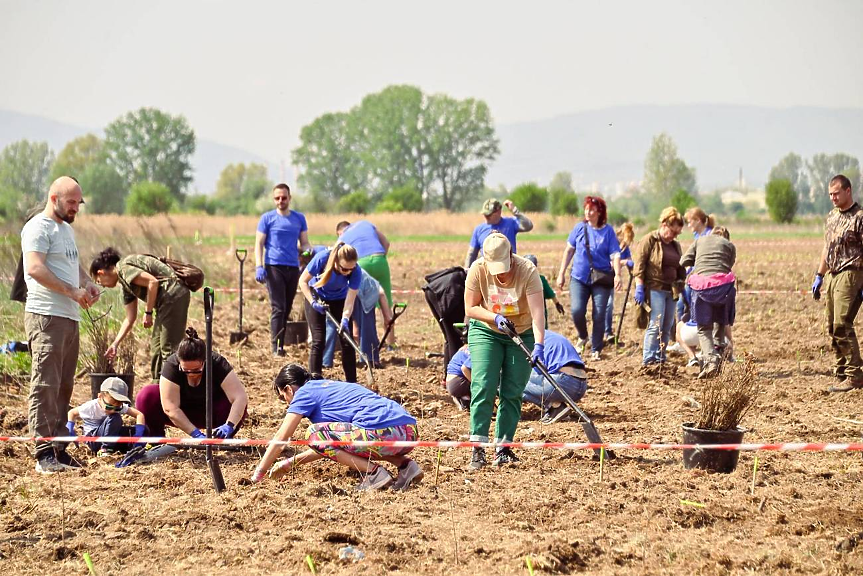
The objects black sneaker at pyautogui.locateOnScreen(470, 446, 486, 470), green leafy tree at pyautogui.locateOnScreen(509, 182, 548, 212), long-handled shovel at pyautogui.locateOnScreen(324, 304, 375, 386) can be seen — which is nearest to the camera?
black sneaker at pyautogui.locateOnScreen(470, 446, 486, 470)

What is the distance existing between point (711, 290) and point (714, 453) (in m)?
3.85

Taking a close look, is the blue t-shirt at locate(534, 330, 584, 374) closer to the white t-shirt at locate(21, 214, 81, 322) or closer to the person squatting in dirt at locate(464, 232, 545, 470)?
the person squatting in dirt at locate(464, 232, 545, 470)

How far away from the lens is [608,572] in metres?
4.67

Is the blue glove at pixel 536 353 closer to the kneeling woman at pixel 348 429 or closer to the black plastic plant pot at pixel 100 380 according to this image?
the kneeling woman at pixel 348 429

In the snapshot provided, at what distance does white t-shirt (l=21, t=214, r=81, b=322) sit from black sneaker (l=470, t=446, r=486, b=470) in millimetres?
2813

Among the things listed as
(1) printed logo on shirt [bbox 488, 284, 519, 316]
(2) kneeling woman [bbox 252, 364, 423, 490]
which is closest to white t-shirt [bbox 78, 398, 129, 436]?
(2) kneeling woman [bbox 252, 364, 423, 490]

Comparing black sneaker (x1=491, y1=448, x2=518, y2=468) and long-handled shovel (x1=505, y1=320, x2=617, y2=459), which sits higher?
long-handled shovel (x1=505, y1=320, x2=617, y2=459)

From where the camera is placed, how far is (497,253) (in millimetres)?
6551

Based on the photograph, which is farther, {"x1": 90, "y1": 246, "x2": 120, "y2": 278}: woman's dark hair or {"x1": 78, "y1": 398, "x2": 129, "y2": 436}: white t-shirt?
{"x1": 90, "y1": 246, "x2": 120, "y2": 278}: woman's dark hair

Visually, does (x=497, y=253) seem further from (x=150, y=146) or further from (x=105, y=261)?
(x=150, y=146)

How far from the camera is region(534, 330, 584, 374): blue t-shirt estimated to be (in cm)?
791

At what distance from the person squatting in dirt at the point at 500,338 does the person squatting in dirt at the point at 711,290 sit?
3671mm

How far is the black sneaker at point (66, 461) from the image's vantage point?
6.79 m

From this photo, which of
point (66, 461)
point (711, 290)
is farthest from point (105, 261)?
point (711, 290)
